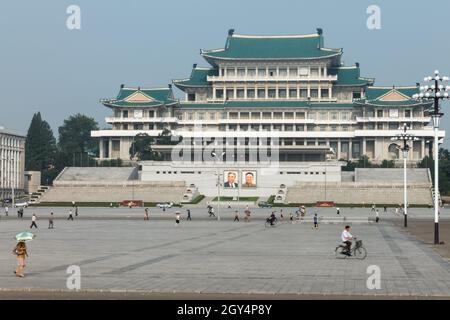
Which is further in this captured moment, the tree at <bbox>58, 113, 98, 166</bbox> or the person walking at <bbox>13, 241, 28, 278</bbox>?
the tree at <bbox>58, 113, 98, 166</bbox>

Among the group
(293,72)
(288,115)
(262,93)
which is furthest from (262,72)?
(288,115)

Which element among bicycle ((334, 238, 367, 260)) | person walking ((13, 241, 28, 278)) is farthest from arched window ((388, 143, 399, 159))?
person walking ((13, 241, 28, 278))

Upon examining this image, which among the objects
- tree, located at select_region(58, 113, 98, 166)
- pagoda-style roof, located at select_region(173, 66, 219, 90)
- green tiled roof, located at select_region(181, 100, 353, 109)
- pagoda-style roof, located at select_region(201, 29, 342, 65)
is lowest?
tree, located at select_region(58, 113, 98, 166)

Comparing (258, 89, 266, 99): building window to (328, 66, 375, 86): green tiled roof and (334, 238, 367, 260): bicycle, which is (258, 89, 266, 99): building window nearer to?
(328, 66, 375, 86): green tiled roof

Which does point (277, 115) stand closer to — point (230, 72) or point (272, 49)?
point (230, 72)
